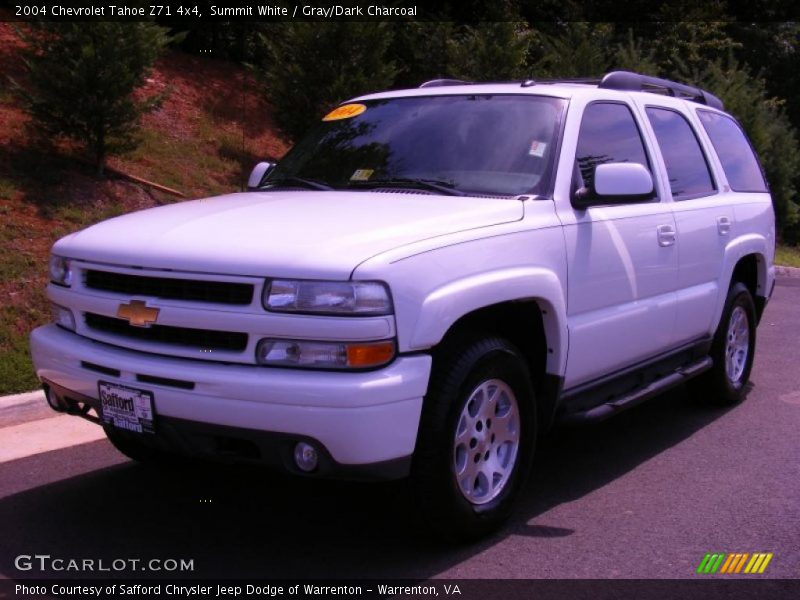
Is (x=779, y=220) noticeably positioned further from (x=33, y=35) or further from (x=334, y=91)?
(x=33, y=35)

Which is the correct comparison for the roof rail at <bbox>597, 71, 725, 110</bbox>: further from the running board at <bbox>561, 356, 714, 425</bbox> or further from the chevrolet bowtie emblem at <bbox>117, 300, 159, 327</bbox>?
the chevrolet bowtie emblem at <bbox>117, 300, 159, 327</bbox>

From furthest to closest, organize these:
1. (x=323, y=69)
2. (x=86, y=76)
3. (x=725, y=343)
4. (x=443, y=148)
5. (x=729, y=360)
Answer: (x=323, y=69), (x=86, y=76), (x=729, y=360), (x=725, y=343), (x=443, y=148)

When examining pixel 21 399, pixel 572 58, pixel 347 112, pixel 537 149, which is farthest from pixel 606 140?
pixel 572 58

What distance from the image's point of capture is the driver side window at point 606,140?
15.5 feet

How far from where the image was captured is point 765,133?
66.9 feet

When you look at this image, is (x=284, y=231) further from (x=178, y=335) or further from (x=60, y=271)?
(x=60, y=271)

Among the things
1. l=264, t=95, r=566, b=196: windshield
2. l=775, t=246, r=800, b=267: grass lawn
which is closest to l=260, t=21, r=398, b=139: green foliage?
l=264, t=95, r=566, b=196: windshield

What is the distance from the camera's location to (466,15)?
19469 mm

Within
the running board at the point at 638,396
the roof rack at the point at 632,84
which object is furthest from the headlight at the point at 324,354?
the roof rack at the point at 632,84

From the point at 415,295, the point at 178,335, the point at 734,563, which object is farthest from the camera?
the point at 734,563

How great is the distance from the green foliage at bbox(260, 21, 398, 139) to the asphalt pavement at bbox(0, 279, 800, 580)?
7061 millimetres

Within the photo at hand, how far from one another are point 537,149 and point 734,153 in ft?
8.90

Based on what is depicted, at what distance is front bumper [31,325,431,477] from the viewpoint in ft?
10.8

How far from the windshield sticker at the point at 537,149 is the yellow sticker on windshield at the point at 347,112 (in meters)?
1.23
